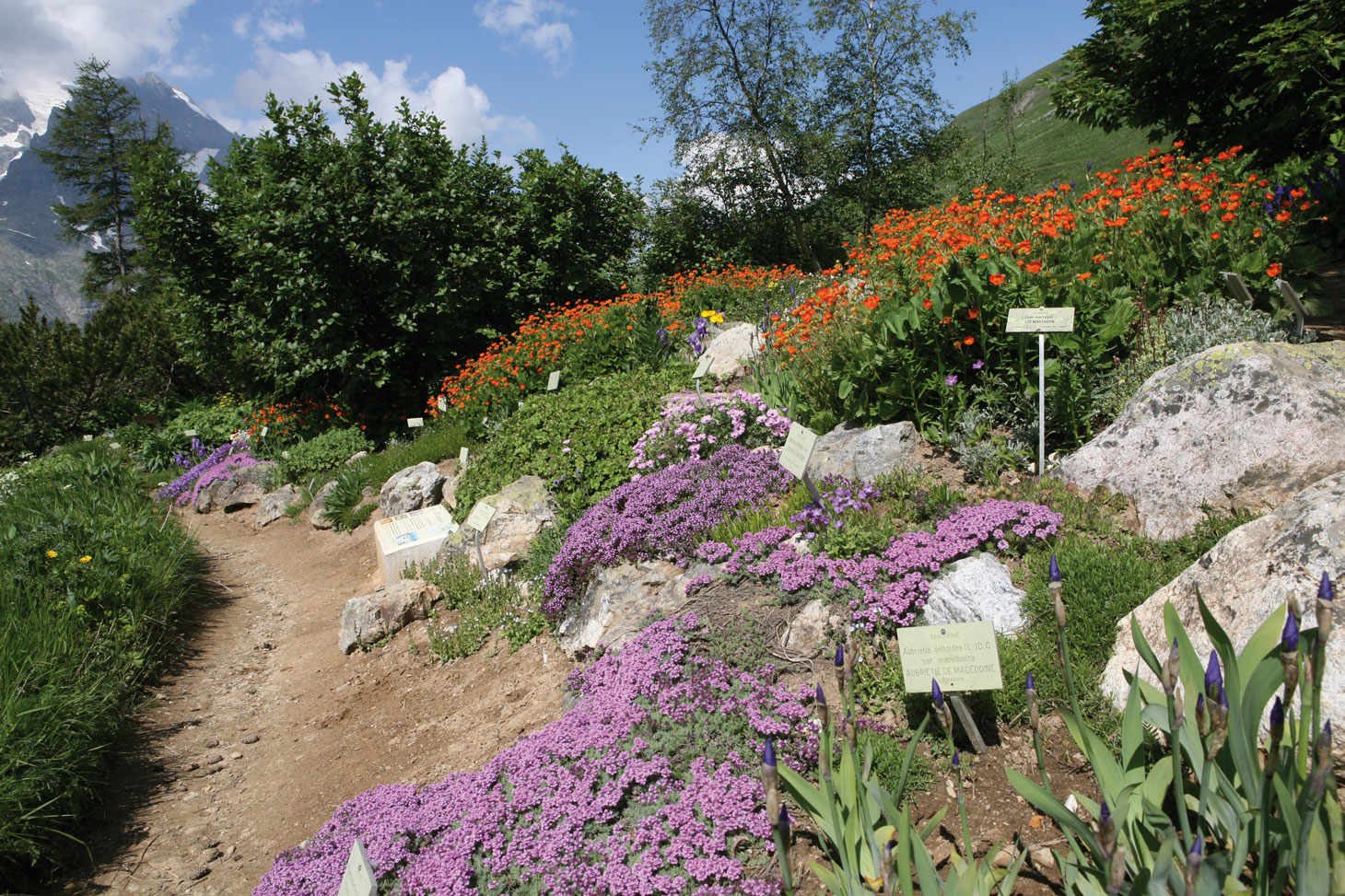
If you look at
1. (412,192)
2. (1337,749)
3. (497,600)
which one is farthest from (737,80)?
(1337,749)

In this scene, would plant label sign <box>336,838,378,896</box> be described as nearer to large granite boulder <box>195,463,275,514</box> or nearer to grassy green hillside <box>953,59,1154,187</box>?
large granite boulder <box>195,463,275,514</box>

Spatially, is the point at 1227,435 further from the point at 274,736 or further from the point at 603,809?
the point at 274,736

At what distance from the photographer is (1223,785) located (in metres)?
1.75

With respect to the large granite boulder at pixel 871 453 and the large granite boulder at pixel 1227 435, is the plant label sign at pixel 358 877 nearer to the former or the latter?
the large granite boulder at pixel 871 453

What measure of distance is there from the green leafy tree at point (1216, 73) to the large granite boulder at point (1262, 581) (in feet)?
20.0

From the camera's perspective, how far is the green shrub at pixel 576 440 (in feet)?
20.0

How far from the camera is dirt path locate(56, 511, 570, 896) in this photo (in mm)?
3627

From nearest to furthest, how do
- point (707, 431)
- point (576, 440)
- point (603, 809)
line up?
point (603, 809)
point (707, 431)
point (576, 440)

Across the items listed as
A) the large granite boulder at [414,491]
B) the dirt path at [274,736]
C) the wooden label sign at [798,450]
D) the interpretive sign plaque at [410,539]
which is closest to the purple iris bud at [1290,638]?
the wooden label sign at [798,450]

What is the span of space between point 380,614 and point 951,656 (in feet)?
15.1

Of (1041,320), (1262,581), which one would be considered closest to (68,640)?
(1041,320)

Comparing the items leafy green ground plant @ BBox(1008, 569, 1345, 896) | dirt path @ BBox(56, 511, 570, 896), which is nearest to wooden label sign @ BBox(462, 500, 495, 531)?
dirt path @ BBox(56, 511, 570, 896)

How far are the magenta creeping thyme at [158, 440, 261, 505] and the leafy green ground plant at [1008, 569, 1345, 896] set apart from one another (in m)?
11.8

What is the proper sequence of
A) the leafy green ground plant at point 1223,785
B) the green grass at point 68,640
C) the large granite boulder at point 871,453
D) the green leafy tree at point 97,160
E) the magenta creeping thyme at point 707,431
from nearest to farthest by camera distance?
the leafy green ground plant at point 1223,785 → the green grass at point 68,640 → the large granite boulder at point 871,453 → the magenta creeping thyme at point 707,431 → the green leafy tree at point 97,160
